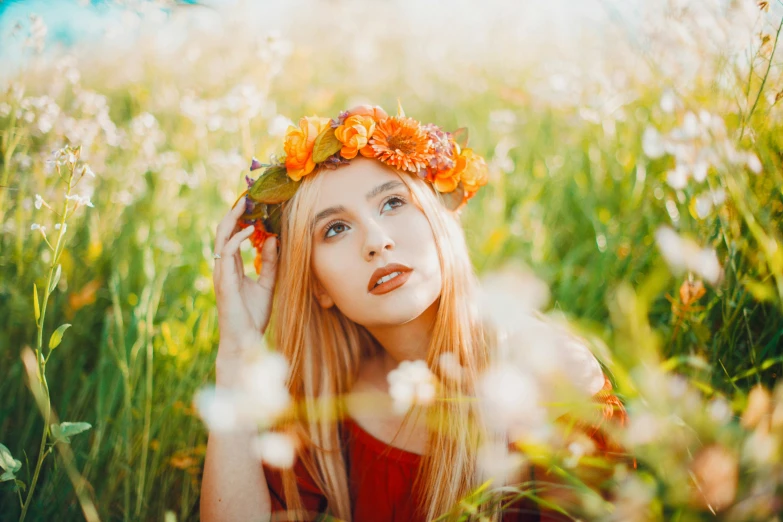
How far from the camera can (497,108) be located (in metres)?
4.31

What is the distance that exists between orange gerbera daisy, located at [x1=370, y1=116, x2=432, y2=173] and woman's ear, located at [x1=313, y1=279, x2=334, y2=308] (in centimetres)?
51

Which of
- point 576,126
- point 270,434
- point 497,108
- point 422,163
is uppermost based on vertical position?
point 497,108

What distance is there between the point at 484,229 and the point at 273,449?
1.71 metres

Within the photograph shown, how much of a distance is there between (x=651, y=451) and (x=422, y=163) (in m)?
1.19

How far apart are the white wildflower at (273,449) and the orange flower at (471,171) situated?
3.76 feet

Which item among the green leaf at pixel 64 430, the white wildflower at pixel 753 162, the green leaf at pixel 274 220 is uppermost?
the white wildflower at pixel 753 162

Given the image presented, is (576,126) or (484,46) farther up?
(484,46)

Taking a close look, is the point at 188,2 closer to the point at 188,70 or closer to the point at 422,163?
the point at 422,163

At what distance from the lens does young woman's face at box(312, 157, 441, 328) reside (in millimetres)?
1640

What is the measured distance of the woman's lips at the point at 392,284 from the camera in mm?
1633

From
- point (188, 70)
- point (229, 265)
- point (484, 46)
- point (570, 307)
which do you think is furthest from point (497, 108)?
point (229, 265)

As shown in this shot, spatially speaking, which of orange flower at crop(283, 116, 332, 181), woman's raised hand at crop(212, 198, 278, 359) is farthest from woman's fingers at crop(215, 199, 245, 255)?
orange flower at crop(283, 116, 332, 181)

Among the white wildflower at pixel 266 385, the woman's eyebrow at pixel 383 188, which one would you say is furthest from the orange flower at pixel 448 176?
the white wildflower at pixel 266 385

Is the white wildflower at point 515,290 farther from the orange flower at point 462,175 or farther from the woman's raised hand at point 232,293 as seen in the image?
the woman's raised hand at point 232,293
